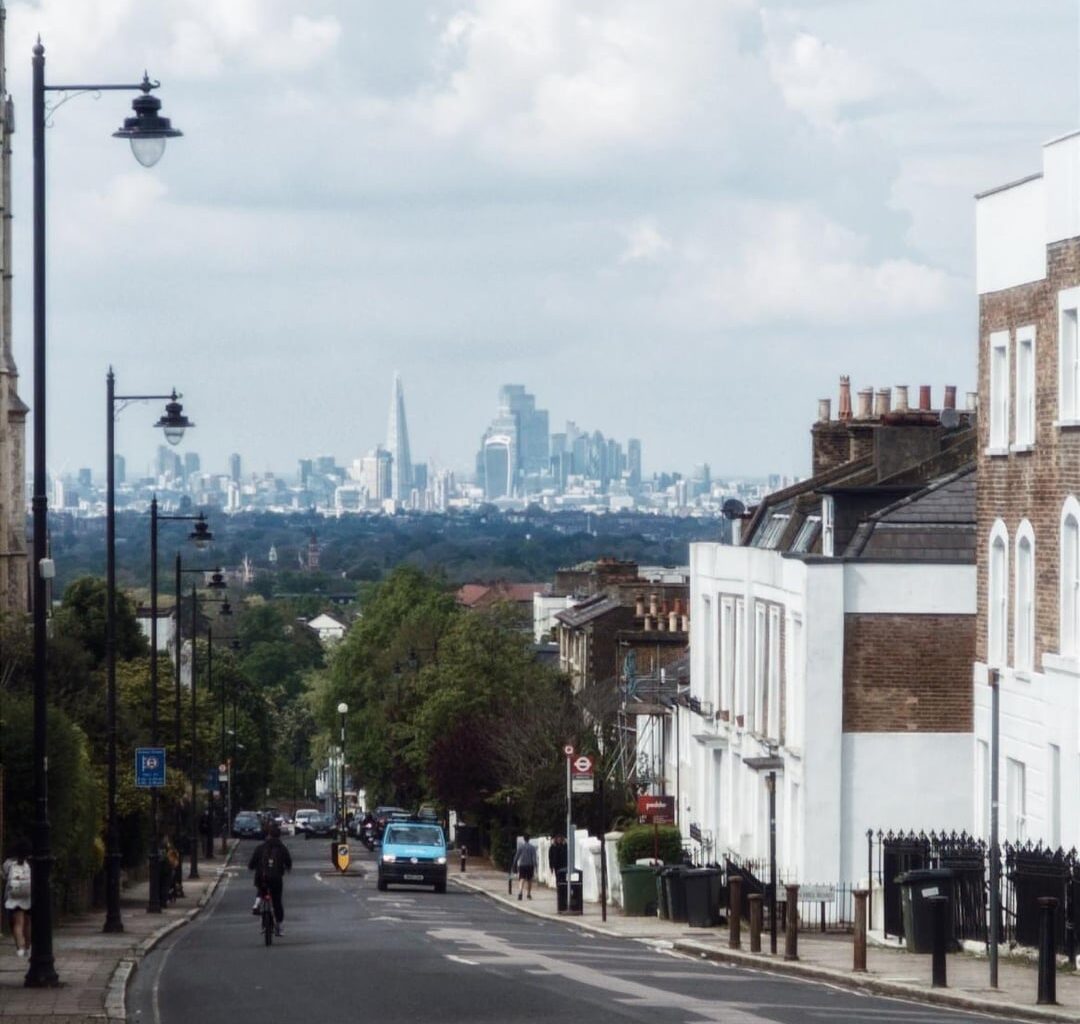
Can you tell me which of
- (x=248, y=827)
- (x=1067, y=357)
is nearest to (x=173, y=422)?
(x=1067, y=357)

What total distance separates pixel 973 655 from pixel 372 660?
7279cm

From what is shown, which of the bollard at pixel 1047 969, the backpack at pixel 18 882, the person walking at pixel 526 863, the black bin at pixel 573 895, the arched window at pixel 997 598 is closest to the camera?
the bollard at pixel 1047 969

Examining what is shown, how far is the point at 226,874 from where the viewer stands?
70.4 meters

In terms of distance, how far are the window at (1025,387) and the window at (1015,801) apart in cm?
456

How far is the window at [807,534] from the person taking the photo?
44.0 meters

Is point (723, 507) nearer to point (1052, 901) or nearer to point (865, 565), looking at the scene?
point (865, 565)

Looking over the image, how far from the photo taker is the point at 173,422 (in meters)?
35.6

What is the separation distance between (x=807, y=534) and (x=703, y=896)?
29.4 feet

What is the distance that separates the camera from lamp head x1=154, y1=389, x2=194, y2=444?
1400 inches

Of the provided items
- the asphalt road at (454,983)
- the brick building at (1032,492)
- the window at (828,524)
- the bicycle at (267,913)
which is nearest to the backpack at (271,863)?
the bicycle at (267,913)

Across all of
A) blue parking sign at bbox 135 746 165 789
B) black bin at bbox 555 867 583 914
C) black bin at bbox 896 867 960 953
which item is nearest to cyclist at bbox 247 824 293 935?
blue parking sign at bbox 135 746 165 789

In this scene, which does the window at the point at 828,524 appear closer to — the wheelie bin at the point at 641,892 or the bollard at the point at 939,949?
the wheelie bin at the point at 641,892

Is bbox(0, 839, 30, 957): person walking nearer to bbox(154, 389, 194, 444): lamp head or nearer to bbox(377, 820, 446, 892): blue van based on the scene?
bbox(154, 389, 194, 444): lamp head

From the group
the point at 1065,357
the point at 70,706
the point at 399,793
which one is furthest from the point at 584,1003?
the point at 399,793
